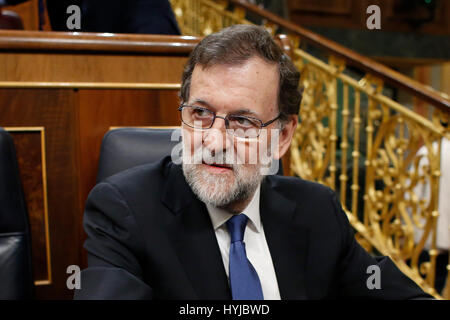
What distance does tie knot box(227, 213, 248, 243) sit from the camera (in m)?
1.02

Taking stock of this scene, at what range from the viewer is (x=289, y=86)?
3.60 ft

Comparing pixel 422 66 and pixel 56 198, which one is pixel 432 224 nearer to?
pixel 56 198

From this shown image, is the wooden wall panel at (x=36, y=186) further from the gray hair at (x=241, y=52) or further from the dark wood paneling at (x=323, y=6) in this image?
the dark wood paneling at (x=323, y=6)

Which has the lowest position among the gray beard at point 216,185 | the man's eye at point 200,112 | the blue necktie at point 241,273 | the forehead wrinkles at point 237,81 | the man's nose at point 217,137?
the blue necktie at point 241,273

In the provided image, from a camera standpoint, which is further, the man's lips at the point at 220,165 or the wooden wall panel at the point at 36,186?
the wooden wall panel at the point at 36,186

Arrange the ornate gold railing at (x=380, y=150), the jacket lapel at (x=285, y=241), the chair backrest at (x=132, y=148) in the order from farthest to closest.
A: the ornate gold railing at (x=380, y=150) → the chair backrest at (x=132, y=148) → the jacket lapel at (x=285, y=241)

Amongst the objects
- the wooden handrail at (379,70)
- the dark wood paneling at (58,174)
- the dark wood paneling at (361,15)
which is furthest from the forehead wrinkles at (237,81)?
the dark wood paneling at (361,15)

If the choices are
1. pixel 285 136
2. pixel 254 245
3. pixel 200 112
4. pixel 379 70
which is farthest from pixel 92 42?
pixel 379 70

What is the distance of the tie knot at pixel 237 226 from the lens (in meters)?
1.02

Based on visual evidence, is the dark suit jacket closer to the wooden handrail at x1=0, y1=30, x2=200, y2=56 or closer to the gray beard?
the gray beard

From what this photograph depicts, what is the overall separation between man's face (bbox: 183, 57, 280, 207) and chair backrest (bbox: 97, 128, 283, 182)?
28cm

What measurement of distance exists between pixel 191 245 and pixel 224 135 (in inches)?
10.8

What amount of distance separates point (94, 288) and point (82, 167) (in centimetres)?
68

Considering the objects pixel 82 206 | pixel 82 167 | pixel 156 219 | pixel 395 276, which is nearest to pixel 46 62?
pixel 82 167
